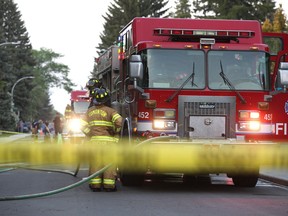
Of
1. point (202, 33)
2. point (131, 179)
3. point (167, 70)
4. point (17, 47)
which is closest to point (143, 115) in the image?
point (167, 70)

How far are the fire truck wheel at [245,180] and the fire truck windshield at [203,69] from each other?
1861mm

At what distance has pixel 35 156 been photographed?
596 cm

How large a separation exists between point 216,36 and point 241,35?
0.46m

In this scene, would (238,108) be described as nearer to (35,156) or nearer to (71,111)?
(35,156)

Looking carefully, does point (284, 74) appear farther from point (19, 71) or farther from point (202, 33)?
point (19, 71)

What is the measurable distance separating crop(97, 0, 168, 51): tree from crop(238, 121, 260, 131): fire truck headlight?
64.2 meters

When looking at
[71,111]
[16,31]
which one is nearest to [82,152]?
[71,111]

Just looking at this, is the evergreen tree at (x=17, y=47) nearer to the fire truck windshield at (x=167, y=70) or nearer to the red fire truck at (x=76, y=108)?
the red fire truck at (x=76, y=108)

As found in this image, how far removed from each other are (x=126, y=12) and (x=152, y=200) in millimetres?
67112

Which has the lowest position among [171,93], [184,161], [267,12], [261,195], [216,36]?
[261,195]

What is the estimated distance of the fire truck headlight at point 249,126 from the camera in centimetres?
1313

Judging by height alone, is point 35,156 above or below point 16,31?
below

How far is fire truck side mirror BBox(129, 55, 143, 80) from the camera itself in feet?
41.0

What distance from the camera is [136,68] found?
1250 cm
